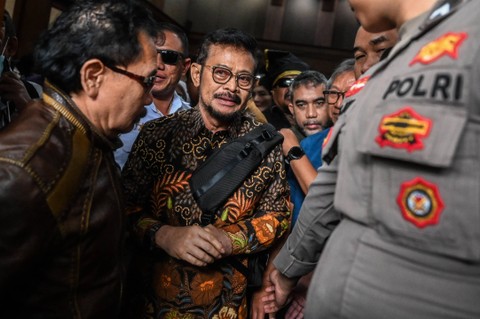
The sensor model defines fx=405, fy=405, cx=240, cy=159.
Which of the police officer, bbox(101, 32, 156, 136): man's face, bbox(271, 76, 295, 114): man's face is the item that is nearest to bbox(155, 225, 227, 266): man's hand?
bbox(101, 32, 156, 136): man's face

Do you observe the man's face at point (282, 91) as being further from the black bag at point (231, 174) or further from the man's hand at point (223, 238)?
the man's hand at point (223, 238)

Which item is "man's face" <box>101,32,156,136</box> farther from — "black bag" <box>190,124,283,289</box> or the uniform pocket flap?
the uniform pocket flap

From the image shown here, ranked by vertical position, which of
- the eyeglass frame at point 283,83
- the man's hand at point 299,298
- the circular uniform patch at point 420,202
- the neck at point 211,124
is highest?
the eyeglass frame at point 283,83

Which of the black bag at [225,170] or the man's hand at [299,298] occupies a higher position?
the black bag at [225,170]

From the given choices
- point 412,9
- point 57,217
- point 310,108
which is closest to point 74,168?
point 57,217

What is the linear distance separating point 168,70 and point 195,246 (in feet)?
5.28

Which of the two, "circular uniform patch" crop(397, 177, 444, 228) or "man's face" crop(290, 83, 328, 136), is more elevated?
"man's face" crop(290, 83, 328, 136)

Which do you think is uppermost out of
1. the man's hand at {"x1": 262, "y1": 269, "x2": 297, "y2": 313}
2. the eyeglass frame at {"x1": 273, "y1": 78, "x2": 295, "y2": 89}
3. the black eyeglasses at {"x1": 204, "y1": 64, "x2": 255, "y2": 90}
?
the eyeglass frame at {"x1": 273, "y1": 78, "x2": 295, "y2": 89}

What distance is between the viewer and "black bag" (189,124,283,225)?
64.5 inches

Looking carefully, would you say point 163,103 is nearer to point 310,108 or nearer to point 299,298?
point 310,108

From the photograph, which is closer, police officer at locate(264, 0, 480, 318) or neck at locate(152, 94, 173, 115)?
police officer at locate(264, 0, 480, 318)

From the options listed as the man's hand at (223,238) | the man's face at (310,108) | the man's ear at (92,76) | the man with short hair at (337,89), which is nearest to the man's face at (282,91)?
the man's face at (310,108)

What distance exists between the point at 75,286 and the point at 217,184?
2.27ft

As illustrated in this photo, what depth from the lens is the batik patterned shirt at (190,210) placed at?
63.3 inches
